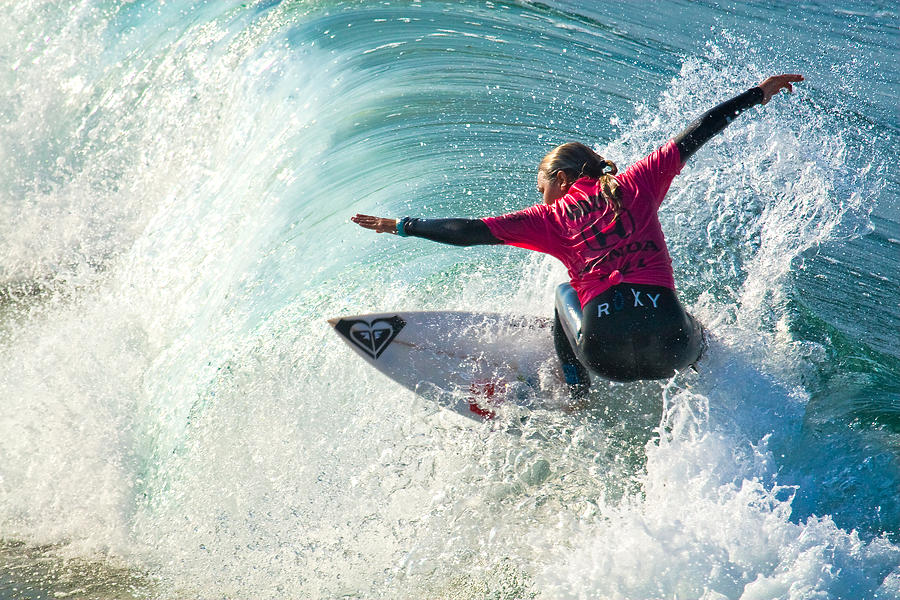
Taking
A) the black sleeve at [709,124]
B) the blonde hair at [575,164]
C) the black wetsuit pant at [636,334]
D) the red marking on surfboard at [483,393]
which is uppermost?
the black sleeve at [709,124]

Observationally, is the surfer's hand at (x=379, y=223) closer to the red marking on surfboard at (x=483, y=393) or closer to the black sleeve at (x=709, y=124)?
the red marking on surfboard at (x=483, y=393)

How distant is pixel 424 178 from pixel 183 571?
3593 millimetres

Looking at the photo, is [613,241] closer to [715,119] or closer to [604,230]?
[604,230]

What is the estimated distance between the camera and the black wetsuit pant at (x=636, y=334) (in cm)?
342

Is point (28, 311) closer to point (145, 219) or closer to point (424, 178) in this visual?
point (145, 219)

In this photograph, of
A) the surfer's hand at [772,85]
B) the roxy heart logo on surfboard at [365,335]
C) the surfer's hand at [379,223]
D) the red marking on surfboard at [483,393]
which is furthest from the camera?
the roxy heart logo on surfboard at [365,335]

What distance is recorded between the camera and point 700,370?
3.97m

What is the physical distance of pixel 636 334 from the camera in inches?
135

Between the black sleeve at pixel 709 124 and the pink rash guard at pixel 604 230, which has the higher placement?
the black sleeve at pixel 709 124

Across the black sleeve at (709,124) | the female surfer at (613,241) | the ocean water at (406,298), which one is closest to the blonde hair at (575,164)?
the female surfer at (613,241)

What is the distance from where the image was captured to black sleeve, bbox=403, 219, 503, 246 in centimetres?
343

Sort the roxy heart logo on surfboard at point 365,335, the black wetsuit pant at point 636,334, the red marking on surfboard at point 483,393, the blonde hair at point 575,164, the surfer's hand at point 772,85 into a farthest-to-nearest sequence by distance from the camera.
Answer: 1. the roxy heart logo on surfboard at point 365,335
2. the red marking on surfboard at point 483,393
3. the surfer's hand at point 772,85
4. the blonde hair at point 575,164
5. the black wetsuit pant at point 636,334

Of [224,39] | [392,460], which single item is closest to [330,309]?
[392,460]

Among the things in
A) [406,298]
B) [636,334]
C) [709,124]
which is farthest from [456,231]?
[406,298]
